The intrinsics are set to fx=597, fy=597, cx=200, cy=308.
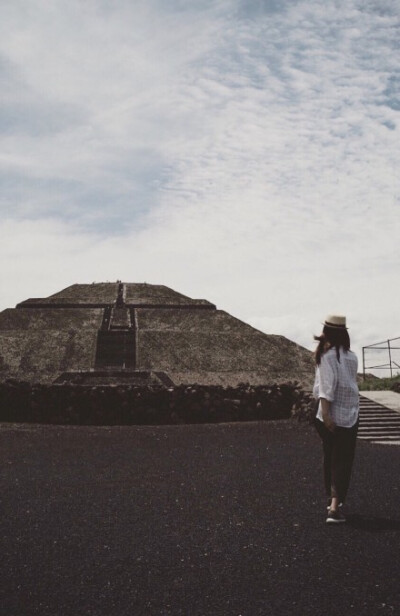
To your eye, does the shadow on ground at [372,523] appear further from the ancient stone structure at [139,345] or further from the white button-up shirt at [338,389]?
the ancient stone structure at [139,345]

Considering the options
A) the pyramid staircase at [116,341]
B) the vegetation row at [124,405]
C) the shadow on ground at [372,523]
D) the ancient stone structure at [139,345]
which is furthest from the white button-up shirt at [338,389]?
the pyramid staircase at [116,341]

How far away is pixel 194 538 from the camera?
5.32 metres

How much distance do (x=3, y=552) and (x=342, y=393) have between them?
10.8 feet

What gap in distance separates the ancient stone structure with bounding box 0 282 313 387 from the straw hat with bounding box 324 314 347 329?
17650 mm

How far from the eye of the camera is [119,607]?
3834 mm

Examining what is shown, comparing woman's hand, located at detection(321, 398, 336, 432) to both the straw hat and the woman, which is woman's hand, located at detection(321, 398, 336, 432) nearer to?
the woman

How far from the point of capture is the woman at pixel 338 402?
18.5 feet

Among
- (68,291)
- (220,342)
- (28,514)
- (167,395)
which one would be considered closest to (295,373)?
(220,342)

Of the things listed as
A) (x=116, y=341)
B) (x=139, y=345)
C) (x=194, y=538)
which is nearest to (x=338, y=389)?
(x=194, y=538)

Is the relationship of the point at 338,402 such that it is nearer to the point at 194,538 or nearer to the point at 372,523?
the point at 372,523

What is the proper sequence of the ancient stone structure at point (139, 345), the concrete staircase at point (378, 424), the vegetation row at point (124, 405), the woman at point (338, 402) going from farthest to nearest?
the ancient stone structure at point (139, 345), the vegetation row at point (124, 405), the concrete staircase at point (378, 424), the woman at point (338, 402)

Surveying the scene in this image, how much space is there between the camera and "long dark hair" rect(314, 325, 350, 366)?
5750 millimetres

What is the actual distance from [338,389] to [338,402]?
122 millimetres

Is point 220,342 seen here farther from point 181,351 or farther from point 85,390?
point 85,390
